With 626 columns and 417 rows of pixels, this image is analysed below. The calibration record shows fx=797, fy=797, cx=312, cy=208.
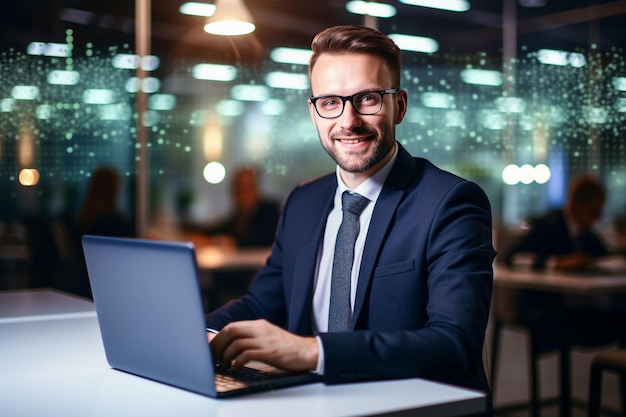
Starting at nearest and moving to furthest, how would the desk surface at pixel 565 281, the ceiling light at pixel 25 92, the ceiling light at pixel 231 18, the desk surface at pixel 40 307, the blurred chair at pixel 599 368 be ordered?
the desk surface at pixel 40 307
the blurred chair at pixel 599 368
the ceiling light at pixel 25 92
the desk surface at pixel 565 281
the ceiling light at pixel 231 18

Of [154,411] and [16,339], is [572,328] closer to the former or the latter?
[16,339]

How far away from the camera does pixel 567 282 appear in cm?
388

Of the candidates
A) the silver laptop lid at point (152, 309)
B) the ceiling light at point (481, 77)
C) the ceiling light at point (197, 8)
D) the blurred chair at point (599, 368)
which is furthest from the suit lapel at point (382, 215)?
the ceiling light at point (197, 8)

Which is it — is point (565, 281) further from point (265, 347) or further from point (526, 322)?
point (265, 347)

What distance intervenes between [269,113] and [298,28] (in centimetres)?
56

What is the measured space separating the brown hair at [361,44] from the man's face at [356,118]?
0.05ft

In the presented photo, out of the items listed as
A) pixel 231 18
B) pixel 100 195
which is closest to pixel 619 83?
pixel 231 18

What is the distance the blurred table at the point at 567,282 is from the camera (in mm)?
3766

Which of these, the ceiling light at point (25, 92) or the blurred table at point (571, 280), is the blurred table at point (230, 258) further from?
the ceiling light at point (25, 92)

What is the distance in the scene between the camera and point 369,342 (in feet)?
4.75

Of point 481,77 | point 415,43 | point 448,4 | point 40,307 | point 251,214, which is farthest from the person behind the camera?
point 251,214

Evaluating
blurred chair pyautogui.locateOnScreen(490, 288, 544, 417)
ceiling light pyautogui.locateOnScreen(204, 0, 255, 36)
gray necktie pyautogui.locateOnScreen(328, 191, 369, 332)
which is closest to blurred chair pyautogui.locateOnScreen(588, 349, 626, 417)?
blurred chair pyautogui.locateOnScreen(490, 288, 544, 417)

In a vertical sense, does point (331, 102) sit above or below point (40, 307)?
above

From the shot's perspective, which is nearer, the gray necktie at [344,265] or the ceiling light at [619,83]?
the gray necktie at [344,265]
